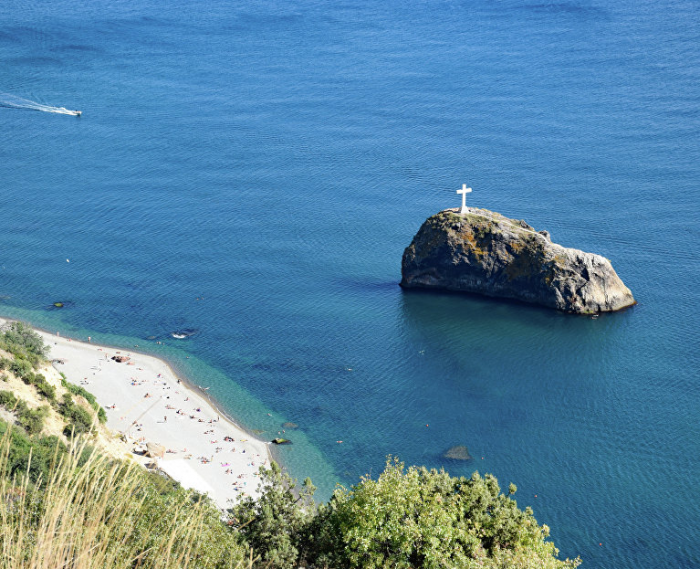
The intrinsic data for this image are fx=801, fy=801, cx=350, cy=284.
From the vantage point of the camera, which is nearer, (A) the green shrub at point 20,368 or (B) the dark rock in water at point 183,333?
(A) the green shrub at point 20,368

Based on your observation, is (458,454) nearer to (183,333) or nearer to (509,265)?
(509,265)

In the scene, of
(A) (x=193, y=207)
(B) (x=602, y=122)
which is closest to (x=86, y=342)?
(A) (x=193, y=207)

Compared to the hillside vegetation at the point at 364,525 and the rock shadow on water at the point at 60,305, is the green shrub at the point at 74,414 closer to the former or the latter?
the hillside vegetation at the point at 364,525

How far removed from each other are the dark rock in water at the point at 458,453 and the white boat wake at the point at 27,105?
118 metres

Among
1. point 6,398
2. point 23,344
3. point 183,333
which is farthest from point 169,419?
point 6,398

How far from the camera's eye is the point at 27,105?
162625 millimetres

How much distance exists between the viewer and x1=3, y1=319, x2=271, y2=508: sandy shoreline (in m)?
63.8

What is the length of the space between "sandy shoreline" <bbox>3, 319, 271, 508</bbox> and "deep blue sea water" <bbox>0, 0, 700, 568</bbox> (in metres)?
2.85

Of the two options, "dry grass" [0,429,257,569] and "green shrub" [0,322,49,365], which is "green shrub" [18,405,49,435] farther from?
"dry grass" [0,429,257,569]

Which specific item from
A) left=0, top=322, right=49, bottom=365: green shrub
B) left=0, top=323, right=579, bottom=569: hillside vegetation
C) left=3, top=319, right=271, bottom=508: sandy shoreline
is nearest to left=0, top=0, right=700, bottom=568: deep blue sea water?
left=3, top=319, right=271, bottom=508: sandy shoreline

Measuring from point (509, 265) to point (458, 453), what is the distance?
2922cm

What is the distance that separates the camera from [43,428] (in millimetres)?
56062

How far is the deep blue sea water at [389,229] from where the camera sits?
227ft

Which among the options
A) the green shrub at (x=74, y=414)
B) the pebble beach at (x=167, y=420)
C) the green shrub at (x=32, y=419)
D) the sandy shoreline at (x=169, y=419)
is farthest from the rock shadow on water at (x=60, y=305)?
the green shrub at (x=32, y=419)
